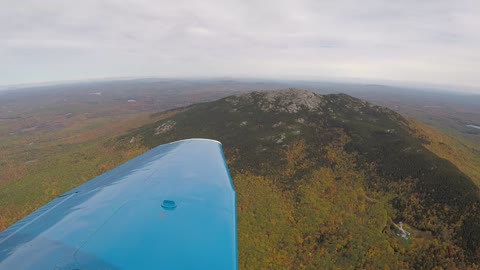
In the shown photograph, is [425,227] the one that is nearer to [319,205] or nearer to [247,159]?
[319,205]

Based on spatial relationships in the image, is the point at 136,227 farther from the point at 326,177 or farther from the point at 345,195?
the point at 326,177

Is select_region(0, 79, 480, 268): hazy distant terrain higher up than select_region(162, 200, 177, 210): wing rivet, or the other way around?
select_region(162, 200, 177, 210): wing rivet

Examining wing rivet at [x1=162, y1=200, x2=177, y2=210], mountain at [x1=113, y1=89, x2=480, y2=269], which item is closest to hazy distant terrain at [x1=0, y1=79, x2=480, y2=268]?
mountain at [x1=113, y1=89, x2=480, y2=269]

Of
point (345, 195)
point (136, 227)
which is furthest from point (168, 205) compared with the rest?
point (345, 195)

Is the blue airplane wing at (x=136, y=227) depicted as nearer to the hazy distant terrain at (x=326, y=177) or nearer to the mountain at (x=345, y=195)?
the mountain at (x=345, y=195)

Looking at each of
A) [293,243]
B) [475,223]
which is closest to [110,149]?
[293,243]

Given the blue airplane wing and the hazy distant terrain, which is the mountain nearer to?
the hazy distant terrain

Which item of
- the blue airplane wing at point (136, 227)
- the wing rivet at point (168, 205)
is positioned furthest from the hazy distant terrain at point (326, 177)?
the wing rivet at point (168, 205)
